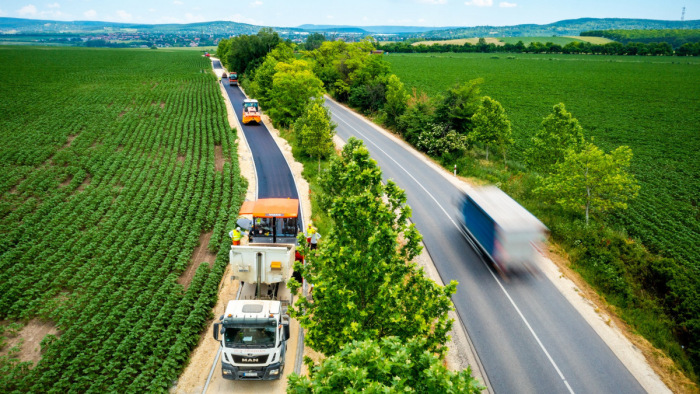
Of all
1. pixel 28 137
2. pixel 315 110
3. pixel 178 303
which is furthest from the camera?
pixel 28 137

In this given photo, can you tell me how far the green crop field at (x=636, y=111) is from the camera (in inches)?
927

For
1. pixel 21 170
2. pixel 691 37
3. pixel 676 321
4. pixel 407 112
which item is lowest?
pixel 676 321

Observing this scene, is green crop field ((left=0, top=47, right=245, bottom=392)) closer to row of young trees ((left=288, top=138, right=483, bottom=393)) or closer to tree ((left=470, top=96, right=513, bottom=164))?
row of young trees ((left=288, top=138, right=483, bottom=393))

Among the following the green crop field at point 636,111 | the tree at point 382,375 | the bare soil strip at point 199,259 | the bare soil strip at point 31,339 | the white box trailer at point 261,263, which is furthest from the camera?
the green crop field at point 636,111

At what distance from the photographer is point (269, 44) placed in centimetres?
A: 7219

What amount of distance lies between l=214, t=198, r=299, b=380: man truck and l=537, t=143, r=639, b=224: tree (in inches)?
644

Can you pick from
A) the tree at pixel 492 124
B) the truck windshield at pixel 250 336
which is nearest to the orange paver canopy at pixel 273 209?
the truck windshield at pixel 250 336

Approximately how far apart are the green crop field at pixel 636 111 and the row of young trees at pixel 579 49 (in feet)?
99.0

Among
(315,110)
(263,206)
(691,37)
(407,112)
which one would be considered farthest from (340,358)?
(691,37)

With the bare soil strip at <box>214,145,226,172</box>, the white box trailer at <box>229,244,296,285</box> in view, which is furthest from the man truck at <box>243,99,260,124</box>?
the white box trailer at <box>229,244,296,285</box>

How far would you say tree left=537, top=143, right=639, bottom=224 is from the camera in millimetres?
21453

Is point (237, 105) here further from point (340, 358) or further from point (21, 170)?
point (340, 358)

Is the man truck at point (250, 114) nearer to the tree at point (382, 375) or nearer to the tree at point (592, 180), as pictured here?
the tree at point (592, 180)

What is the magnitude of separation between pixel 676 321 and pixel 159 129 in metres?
45.3
